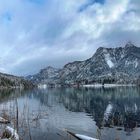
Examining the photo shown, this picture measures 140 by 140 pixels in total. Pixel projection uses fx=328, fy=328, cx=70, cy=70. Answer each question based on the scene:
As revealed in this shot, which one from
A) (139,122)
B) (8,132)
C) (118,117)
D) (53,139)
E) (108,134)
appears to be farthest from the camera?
(118,117)

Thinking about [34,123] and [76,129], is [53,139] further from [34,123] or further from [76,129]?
[34,123]

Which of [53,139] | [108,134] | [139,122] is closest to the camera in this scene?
[53,139]

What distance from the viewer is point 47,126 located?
53250 mm

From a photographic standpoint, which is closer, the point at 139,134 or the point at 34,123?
the point at 139,134

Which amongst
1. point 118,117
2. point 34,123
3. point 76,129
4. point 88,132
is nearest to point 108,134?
point 88,132

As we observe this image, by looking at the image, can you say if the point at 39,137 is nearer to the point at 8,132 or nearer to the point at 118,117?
the point at 8,132

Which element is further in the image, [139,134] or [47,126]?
[47,126]

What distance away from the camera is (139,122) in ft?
208

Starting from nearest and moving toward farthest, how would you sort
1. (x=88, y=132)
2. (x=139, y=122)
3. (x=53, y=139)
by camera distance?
(x=53, y=139) → (x=88, y=132) → (x=139, y=122)

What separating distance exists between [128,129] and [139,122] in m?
10.2

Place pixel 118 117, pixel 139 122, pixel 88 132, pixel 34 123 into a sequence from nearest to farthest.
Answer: pixel 88 132 < pixel 34 123 < pixel 139 122 < pixel 118 117

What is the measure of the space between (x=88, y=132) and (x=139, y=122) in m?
16.4

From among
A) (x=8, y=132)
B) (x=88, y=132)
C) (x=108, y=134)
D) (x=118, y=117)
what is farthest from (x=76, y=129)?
(x=8, y=132)

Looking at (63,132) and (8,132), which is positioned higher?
(8,132)
